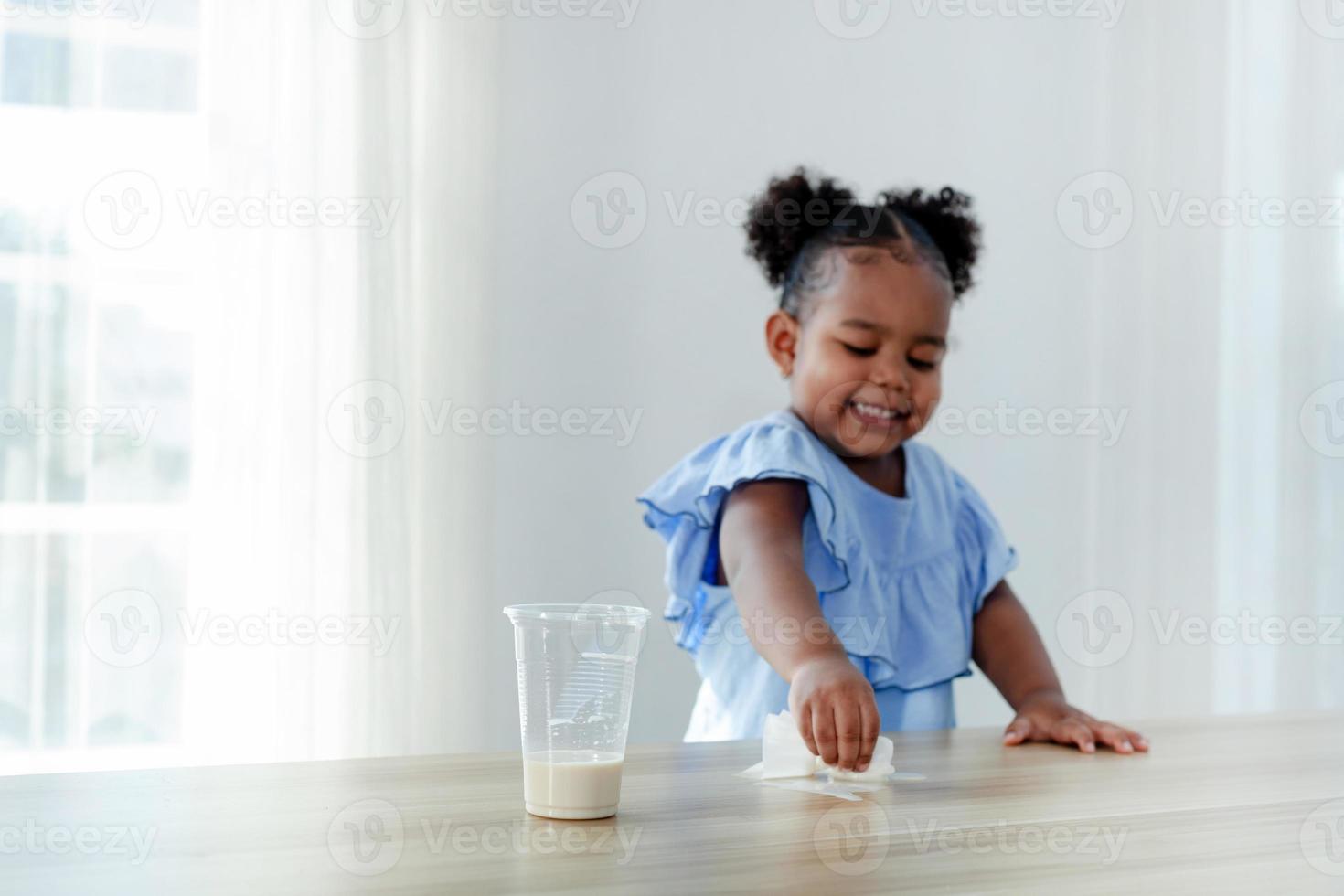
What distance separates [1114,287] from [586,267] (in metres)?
1.13

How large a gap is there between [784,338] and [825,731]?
733 mm

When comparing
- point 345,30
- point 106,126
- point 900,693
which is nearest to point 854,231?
point 900,693

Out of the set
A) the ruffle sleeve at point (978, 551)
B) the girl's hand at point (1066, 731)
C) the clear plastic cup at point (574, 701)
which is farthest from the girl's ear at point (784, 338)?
the clear plastic cup at point (574, 701)

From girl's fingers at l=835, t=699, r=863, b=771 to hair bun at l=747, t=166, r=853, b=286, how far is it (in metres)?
0.81

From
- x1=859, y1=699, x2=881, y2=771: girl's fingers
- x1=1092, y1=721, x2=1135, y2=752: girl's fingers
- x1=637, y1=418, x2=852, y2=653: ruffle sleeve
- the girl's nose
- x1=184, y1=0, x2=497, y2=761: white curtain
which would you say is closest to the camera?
x1=859, y1=699, x2=881, y2=771: girl's fingers

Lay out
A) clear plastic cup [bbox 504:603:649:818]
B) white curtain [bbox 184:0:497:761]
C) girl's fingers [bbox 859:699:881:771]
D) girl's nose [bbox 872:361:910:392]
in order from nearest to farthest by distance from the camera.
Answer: clear plastic cup [bbox 504:603:649:818], girl's fingers [bbox 859:699:881:771], girl's nose [bbox 872:361:910:392], white curtain [bbox 184:0:497:761]

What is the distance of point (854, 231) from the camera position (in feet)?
4.78

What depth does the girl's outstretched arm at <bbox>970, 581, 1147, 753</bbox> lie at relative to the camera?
1.08 metres

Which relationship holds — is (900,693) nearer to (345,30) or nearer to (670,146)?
(670,146)

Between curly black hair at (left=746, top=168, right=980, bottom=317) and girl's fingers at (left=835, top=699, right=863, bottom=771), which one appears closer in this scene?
girl's fingers at (left=835, top=699, right=863, bottom=771)

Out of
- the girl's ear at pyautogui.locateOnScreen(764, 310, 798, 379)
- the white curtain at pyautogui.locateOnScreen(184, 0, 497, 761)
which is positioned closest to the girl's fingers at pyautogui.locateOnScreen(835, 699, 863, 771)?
the girl's ear at pyautogui.locateOnScreen(764, 310, 798, 379)

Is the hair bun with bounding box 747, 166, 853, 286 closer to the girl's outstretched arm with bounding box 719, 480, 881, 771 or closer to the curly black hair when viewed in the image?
the curly black hair

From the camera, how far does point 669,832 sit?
2.24 ft

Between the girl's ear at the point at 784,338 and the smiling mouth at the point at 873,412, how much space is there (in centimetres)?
13
